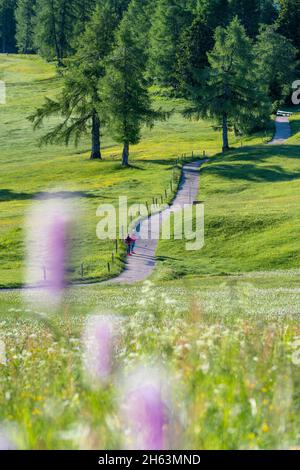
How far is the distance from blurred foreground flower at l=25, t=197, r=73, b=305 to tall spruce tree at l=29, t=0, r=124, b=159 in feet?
75.0

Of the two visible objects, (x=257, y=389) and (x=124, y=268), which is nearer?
(x=257, y=389)

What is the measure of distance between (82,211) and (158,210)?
736cm

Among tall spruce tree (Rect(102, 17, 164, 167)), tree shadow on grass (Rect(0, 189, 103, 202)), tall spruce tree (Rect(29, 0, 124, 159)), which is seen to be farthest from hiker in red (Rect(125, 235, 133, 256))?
tall spruce tree (Rect(29, 0, 124, 159))

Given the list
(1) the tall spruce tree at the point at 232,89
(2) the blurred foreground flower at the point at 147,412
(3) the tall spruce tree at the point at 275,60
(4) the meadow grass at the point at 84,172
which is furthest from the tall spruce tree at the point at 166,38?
(2) the blurred foreground flower at the point at 147,412

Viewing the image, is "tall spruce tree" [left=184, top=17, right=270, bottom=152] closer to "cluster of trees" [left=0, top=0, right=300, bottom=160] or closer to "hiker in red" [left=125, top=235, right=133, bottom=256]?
"cluster of trees" [left=0, top=0, right=300, bottom=160]

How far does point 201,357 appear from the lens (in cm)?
897

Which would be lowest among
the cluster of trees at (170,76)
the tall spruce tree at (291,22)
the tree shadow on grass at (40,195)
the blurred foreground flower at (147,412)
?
the tree shadow on grass at (40,195)

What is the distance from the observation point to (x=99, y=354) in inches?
410

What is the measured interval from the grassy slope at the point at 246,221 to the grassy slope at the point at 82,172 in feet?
16.8

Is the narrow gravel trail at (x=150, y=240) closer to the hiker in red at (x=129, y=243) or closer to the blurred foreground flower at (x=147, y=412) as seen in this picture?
the hiker in red at (x=129, y=243)

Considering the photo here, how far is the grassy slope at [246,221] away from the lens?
4756 centimetres

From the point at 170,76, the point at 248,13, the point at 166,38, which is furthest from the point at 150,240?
the point at 248,13
